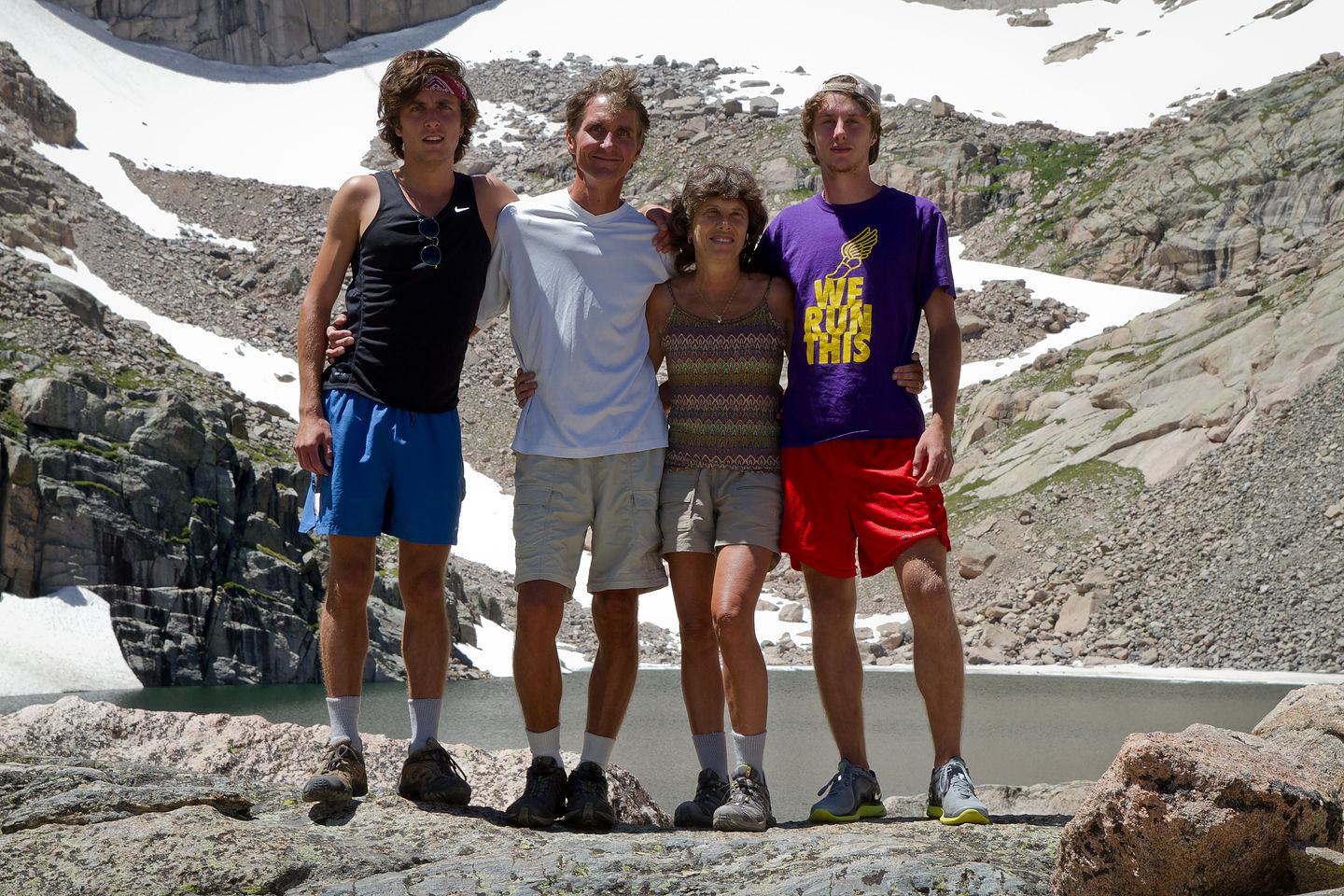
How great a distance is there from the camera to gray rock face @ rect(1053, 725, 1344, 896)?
364cm

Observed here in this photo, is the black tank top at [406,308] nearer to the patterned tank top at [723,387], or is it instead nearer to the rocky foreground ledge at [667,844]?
the patterned tank top at [723,387]

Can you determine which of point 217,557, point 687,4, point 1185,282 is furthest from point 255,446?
point 687,4

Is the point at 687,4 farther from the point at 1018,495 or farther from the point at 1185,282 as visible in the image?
the point at 1018,495

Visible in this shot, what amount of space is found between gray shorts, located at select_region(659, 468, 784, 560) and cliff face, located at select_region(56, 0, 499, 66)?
363ft

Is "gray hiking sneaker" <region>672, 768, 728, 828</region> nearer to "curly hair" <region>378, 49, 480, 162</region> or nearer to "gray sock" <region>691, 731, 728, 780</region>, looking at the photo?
"gray sock" <region>691, 731, 728, 780</region>

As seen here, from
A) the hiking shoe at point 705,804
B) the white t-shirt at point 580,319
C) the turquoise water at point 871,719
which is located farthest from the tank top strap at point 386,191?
the turquoise water at point 871,719

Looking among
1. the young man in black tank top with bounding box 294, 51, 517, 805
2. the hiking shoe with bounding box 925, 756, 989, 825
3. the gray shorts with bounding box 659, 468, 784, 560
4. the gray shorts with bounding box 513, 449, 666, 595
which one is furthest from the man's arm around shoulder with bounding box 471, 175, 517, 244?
the hiking shoe with bounding box 925, 756, 989, 825

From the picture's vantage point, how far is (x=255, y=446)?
3325 centimetres

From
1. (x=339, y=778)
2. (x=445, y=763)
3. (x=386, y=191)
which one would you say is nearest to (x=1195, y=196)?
(x=386, y=191)

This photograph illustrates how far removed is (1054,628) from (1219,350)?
13883mm

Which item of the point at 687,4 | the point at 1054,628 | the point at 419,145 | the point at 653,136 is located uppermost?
the point at 687,4

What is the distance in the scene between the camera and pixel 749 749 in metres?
4.97

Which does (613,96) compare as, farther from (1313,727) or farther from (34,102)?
(34,102)

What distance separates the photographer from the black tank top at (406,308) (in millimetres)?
5238
